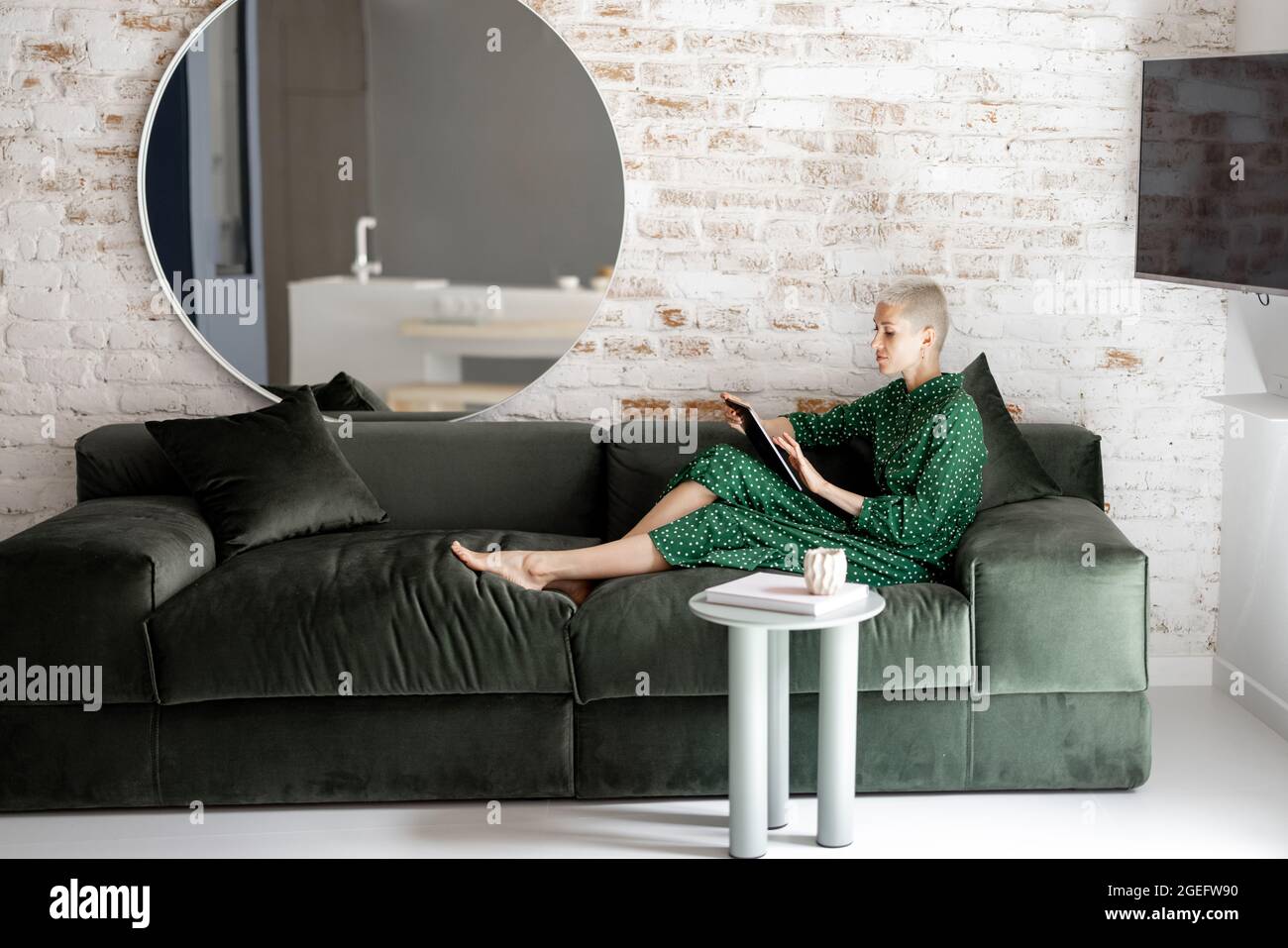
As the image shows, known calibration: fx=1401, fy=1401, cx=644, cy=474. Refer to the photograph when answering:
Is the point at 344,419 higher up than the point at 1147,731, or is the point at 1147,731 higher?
the point at 344,419

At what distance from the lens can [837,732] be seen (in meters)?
2.83

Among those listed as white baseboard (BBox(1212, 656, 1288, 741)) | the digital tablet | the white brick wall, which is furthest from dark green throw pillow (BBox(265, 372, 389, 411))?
white baseboard (BBox(1212, 656, 1288, 741))

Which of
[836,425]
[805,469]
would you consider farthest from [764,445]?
[836,425]

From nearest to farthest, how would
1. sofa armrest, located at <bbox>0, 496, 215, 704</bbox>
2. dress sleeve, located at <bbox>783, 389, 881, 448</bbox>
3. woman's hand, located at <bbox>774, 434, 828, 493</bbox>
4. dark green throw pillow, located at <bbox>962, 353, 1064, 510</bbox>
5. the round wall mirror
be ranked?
sofa armrest, located at <bbox>0, 496, 215, 704</bbox>
woman's hand, located at <bbox>774, 434, 828, 493</bbox>
dark green throw pillow, located at <bbox>962, 353, 1064, 510</bbox>
dress sleeve, located at <bbox>783, 389, 881, 448</bbox>
the round wall mirror

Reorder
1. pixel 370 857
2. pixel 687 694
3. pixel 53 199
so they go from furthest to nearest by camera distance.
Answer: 1. pixel 53 199
2. pixel 687 694
3. pixel 370 857

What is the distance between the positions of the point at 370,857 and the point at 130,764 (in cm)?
65

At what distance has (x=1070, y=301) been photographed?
420 cm

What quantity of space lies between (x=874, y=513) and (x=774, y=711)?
0.65 metres

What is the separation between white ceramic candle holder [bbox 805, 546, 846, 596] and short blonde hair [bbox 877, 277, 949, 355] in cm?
97

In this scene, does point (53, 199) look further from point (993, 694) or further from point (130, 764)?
point (993, 694)

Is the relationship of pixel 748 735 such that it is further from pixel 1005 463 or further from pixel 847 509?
pixel 1005 463

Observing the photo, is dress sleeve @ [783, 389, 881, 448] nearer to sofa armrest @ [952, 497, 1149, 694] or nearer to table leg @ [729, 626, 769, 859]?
sofa armrest @ [952, 497, 1149, 694]

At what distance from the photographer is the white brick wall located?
4.09 metres

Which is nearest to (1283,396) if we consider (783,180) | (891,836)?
(783,180)
